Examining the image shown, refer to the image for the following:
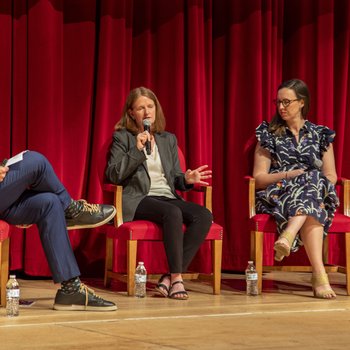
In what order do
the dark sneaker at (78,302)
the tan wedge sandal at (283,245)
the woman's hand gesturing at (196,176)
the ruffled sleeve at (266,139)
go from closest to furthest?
the dark sneaker at (78,302)
the tan wedge sandal at (283,245)
the woman's hand gesturing at (196,176)
the ruffled sleeve at (266,139)

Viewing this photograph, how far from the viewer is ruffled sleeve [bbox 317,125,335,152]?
14.9ft

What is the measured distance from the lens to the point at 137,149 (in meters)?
4.14

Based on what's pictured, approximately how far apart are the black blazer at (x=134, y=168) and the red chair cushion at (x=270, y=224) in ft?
1.32

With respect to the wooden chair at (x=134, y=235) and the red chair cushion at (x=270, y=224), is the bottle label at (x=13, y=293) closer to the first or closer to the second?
the wooden chair at (x=134, y=235)

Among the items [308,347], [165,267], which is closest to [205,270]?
[165,267]

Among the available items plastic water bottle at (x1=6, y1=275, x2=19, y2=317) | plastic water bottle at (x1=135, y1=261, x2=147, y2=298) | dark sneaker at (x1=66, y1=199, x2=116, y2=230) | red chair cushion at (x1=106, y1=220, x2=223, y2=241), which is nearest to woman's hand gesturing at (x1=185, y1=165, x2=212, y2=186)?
red chair cushion at (x1=106, y1=220, x2=223, y2=241)

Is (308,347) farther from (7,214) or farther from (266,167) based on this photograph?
(266,167)

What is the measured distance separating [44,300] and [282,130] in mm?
1655

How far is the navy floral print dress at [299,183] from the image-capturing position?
4.18 metres

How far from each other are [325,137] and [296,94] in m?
0.31

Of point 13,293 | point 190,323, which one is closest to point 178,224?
point 190,323

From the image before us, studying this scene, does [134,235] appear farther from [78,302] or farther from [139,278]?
[78,302]

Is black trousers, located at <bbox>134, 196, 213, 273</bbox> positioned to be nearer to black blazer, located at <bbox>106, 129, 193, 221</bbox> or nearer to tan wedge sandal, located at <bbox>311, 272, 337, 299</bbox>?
black blazer, located at <bbox>106, 129, 193, 221</bbox>

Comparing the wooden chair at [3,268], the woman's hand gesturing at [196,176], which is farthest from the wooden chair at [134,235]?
the wooden chair at [3,268]
